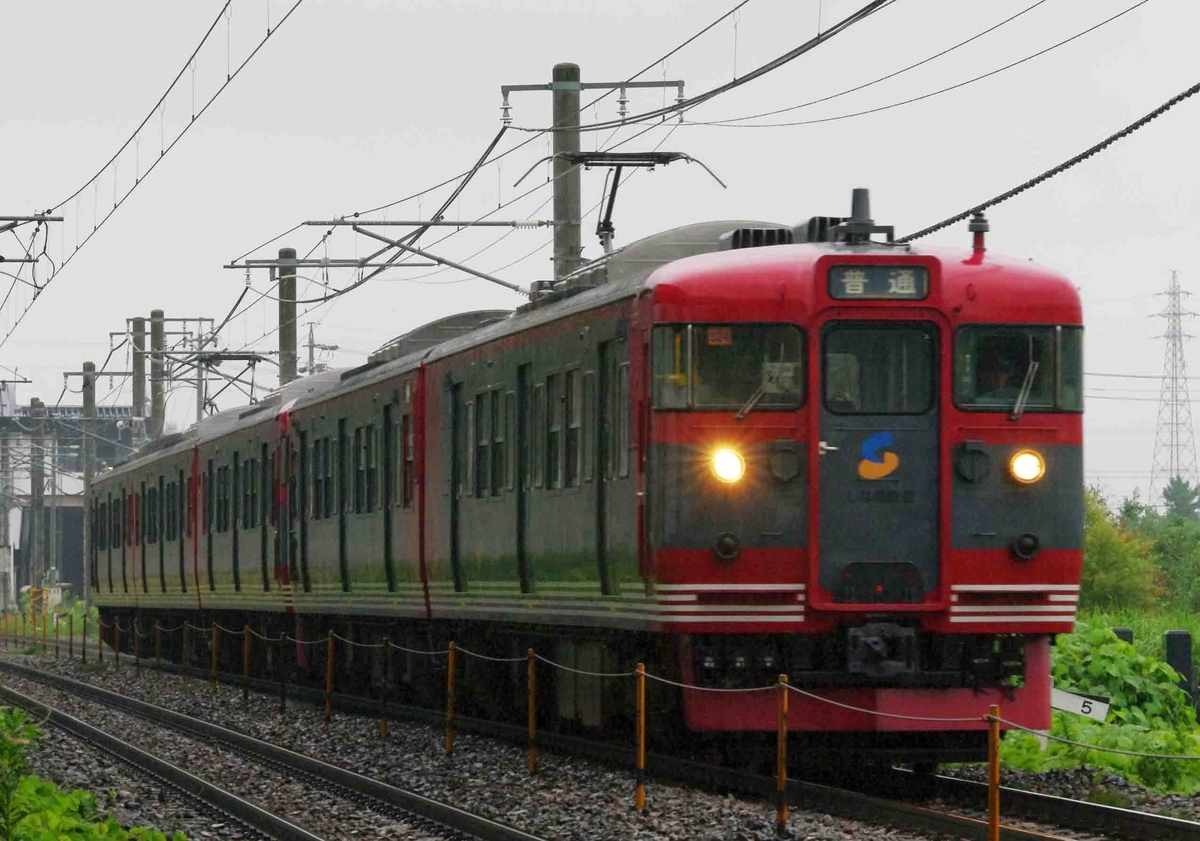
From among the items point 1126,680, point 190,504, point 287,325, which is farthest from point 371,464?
point 287,325

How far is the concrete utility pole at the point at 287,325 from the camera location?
32344 mm

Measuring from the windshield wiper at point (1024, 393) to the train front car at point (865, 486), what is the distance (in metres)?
0.02

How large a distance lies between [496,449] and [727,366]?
408cm

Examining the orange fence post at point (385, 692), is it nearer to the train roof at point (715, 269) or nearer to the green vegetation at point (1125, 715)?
the train roof at point (715, 269)

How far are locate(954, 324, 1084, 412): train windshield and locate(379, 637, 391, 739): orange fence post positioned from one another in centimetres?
691

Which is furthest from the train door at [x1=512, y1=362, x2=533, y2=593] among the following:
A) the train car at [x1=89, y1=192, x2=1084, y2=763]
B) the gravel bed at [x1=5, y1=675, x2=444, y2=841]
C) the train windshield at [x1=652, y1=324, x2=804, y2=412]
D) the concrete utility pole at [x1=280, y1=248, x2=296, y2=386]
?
the concrete utility pole at [x1=280, y1=248, x2=296, y2=386]

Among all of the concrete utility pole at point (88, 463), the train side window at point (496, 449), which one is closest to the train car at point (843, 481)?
the train side window at point (496, 449)

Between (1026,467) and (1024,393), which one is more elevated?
(1024,393)

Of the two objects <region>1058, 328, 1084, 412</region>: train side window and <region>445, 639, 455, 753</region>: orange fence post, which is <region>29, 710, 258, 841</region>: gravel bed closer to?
<region>445, 639, 455, 753</region>: orange fence post

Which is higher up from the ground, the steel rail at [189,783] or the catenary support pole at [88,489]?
the catenary support pole at [88,489]

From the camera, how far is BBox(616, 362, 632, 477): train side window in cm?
1324

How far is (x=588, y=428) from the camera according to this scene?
14.2 meters

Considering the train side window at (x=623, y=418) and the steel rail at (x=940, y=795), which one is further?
the train side window at (x=623, y=418)

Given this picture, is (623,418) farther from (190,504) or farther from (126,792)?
(190,504)
